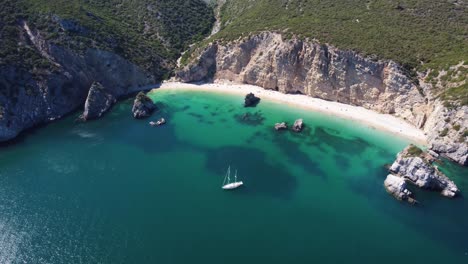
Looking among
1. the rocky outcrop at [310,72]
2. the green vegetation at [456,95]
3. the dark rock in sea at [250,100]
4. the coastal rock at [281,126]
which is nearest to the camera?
the green vegetation at [456,95]

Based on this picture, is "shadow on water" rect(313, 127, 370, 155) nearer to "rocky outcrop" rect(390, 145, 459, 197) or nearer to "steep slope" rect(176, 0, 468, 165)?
"rocky outcrop" rect(390, 145, 459, 197)

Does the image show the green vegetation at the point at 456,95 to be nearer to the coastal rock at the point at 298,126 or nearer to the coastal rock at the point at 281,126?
the coastal rock at the point at 298,126

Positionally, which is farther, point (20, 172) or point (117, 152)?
point (117, 152)

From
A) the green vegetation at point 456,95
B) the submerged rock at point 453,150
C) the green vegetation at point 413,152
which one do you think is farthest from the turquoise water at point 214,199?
the green vegetation at point 456,95

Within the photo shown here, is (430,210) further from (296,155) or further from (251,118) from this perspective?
(251,118)

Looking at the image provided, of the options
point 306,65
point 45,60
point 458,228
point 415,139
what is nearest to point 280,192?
point 458,228

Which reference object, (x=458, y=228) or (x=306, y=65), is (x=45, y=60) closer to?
(x=306, y=65)

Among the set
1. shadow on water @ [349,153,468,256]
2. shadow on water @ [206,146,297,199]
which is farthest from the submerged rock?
shadow on water @ [206,146,297,199]

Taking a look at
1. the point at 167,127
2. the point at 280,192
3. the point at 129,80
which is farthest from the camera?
the point at 129,80
